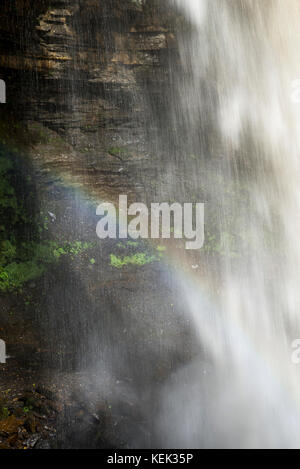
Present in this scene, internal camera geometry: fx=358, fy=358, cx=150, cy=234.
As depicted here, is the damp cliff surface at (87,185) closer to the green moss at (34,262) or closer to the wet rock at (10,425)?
the green moss at (34,262)

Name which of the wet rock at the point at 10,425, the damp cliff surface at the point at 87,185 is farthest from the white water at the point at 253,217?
the wet rock at the point at 10,425

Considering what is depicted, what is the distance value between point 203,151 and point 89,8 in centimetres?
358

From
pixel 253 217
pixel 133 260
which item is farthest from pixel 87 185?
pixel 253 217

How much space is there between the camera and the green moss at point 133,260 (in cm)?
687

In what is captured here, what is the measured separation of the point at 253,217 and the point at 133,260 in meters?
2.84

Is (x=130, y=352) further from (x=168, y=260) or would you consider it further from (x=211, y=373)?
(x=168, y=260)

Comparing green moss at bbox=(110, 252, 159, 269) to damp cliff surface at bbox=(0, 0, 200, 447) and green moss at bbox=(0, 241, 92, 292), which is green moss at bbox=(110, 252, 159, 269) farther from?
green moss at bbox=(0, 241, 92, 292)

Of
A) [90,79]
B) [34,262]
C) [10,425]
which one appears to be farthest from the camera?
[90,79]

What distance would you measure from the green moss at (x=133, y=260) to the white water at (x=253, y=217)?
800 millimetres

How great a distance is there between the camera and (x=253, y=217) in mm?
7793

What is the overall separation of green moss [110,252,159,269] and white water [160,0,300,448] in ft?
2.62

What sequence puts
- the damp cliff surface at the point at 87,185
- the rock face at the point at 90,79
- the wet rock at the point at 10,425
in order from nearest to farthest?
1. the wet rock at the point at 10,425
2. the damp cliff surface at the point at 87,185
3. the rock face at the point at 90,79

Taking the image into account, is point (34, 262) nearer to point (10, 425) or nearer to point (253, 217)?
point (10, 425)

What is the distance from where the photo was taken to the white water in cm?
609
